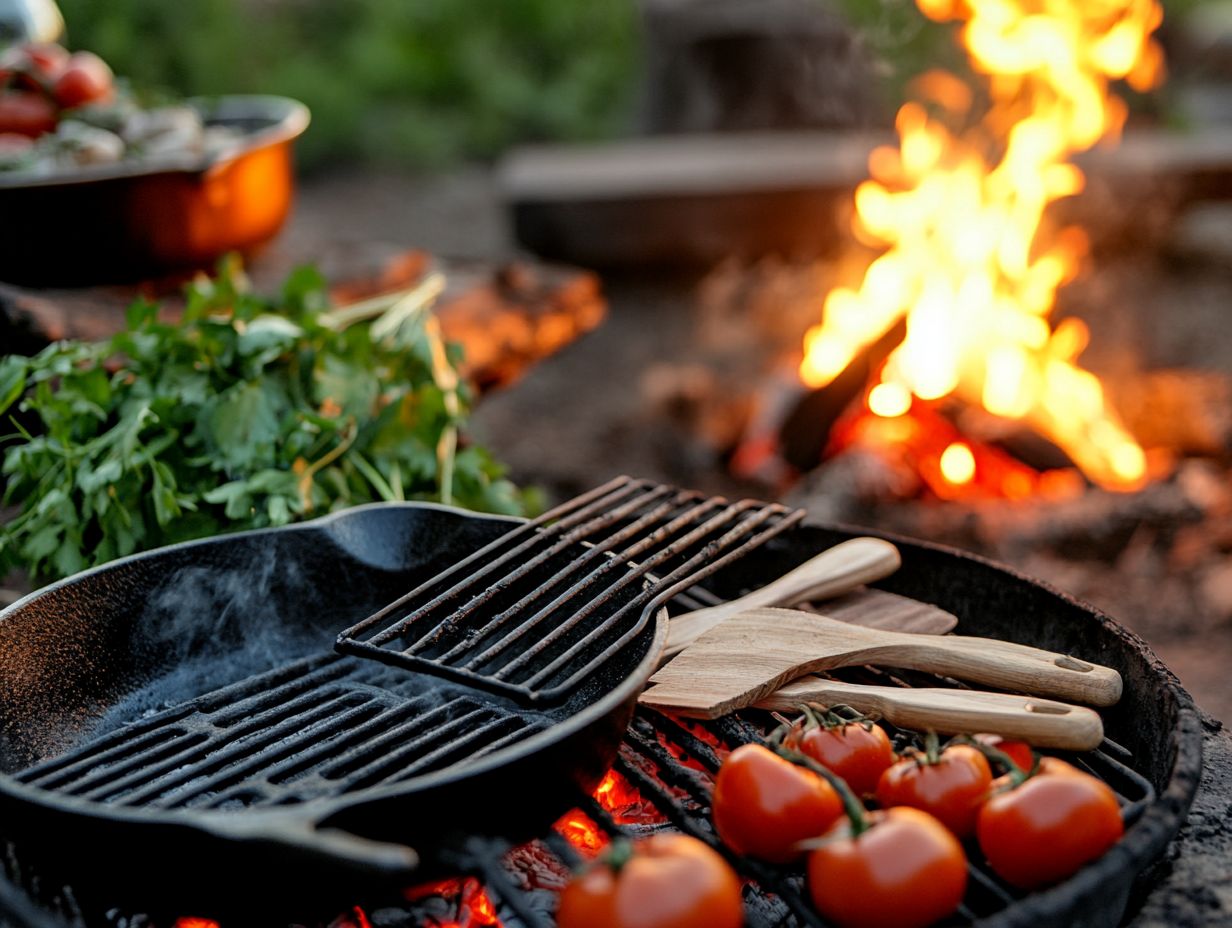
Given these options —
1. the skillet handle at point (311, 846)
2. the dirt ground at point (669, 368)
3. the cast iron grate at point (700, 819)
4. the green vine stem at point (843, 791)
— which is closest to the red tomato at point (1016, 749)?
the cast iron grate at point (700, 819)

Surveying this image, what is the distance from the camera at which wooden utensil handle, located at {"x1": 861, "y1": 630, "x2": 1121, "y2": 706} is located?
1.55 m

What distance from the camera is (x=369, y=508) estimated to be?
1.85 meters

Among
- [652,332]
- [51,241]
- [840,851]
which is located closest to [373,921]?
[840,851]

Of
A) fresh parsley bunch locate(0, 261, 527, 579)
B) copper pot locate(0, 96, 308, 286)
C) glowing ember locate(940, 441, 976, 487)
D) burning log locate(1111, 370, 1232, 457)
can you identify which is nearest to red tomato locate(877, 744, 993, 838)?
fresh parsley bunch locate(0, 261, 527, 579)

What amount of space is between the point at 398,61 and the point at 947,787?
8.97 meters

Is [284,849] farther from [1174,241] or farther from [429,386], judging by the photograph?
Answer: [1174,241]

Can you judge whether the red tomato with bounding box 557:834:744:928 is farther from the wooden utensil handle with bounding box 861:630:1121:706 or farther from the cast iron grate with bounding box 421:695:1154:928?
the wooden utensil handle with bounding box 861:630:1121:706

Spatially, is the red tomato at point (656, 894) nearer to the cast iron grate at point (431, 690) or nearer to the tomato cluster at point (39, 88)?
the cast iron grate at point (431, 690)

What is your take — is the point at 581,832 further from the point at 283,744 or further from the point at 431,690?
the point at 283,744

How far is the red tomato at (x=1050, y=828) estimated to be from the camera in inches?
47.9

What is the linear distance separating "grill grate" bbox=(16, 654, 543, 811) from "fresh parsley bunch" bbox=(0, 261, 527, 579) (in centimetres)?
42

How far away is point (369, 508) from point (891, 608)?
0.83 m

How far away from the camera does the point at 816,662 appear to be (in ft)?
5.24

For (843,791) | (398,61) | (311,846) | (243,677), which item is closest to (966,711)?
(843,791)
